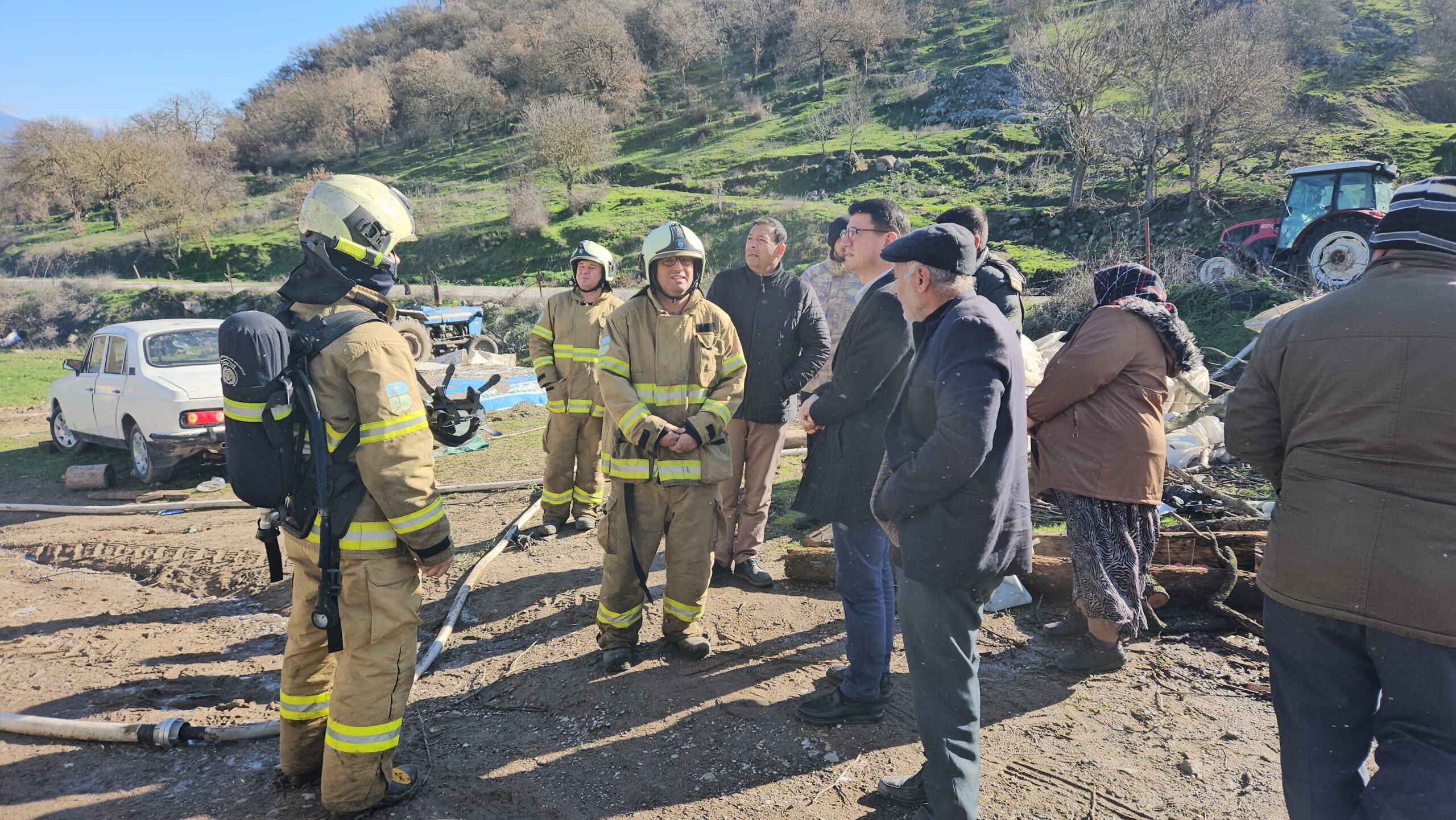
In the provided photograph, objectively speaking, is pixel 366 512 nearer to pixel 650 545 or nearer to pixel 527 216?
pixel 650 545

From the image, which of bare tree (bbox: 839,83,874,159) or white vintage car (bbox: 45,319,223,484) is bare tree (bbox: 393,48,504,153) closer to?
bare tree (bbox: 839,83,874,159)

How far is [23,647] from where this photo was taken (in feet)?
14.0

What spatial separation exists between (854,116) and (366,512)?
31.3 meters

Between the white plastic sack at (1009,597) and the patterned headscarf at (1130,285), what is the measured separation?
165cm

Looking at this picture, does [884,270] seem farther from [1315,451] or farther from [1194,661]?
[1194,661]

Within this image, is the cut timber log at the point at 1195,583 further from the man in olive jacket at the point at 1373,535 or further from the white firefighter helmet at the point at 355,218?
the white firefighter helmet at the point at 355,218

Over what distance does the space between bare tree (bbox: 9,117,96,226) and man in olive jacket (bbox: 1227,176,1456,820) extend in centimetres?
A: 4692

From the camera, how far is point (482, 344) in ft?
48.6

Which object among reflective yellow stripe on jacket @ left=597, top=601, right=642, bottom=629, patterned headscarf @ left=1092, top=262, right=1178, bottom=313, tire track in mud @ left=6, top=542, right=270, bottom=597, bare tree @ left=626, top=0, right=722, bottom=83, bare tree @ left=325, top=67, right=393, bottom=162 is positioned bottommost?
tire track in mud @ left=6, top=542, right=270, bottom=597

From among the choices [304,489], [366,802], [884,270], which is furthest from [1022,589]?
[304,489]

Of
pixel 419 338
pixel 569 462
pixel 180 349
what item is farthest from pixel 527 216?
pixel 569 462

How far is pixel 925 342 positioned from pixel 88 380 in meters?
9.89

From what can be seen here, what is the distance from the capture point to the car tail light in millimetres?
7375

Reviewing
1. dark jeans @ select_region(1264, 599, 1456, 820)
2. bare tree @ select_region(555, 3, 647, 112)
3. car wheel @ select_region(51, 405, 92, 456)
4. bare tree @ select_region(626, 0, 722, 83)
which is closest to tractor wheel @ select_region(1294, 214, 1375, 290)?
dark jeans @ select_region(1264, 599, 1456, 820)
